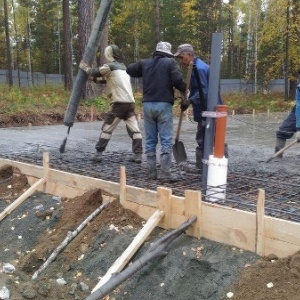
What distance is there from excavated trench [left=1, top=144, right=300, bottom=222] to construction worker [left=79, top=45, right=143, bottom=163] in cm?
32

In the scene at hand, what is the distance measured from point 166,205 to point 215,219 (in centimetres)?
54

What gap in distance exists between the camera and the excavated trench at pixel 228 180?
14.5 ft

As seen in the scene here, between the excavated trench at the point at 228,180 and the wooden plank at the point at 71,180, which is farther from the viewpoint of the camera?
the wooden plank at the point at 71,180

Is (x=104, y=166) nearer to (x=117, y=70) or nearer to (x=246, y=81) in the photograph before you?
(x=117, y=70)

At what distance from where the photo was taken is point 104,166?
648cm

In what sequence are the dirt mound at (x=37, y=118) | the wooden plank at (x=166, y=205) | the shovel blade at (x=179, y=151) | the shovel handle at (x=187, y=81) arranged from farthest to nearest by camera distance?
the dirt mound at (x=37, y=118) → the shovel blade at (x=179, y=151) → the shovel handle at (x=187, y=81) → the wooden plank at (x=166, y=205)

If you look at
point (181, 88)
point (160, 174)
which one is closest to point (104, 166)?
point (160, 174)

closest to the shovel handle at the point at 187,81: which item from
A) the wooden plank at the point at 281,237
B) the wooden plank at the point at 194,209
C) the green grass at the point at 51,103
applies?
the wooden plank at the point at 194,209

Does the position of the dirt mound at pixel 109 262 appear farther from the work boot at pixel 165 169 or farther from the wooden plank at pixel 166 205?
the work boot at pixel 165 169

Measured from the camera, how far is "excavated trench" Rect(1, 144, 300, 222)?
4.41 meters

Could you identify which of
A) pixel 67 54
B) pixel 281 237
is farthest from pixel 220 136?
pixel 67 54

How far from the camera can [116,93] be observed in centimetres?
662

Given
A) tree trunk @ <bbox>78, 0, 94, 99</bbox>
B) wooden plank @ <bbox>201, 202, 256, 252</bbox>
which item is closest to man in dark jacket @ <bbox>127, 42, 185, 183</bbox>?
wooden plank @ <bbox>201, 202, 256, 252</bbox>

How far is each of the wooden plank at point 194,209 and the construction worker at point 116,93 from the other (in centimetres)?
277
